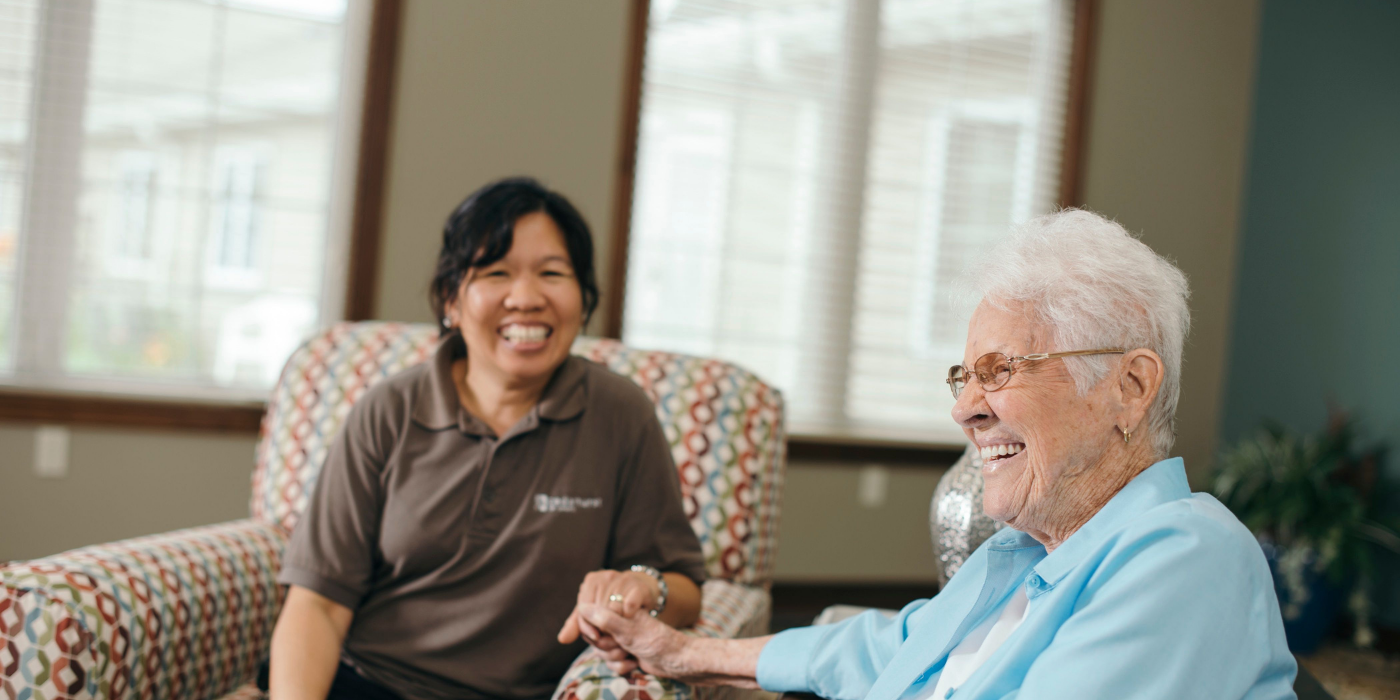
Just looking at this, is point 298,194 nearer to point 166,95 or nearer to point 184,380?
point 166,95

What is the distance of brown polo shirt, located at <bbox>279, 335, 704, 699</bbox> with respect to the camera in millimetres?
1398

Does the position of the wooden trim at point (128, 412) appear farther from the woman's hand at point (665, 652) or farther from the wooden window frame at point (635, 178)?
the woman's hand at point (665, 652)

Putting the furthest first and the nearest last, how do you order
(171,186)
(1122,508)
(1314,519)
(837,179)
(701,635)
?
(837,179)
(1314,519)
(171,186)
(701,635)
(1122,508)

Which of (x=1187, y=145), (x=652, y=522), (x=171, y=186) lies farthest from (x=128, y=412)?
(x=1187, y=145)

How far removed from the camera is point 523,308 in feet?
4.79

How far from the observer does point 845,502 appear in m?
3.52

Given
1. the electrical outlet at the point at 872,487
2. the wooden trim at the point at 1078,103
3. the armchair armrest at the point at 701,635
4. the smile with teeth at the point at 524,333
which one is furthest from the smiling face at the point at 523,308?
the wooden trim at the point at 1078,103

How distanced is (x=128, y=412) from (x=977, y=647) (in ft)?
8.15

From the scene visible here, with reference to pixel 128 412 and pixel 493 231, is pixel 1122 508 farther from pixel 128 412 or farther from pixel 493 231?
pixel 128 412

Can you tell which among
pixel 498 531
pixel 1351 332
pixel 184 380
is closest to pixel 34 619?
pixel 498 531

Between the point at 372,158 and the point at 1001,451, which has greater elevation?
the point at 372,158

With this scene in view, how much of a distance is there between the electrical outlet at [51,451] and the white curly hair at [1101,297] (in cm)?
262

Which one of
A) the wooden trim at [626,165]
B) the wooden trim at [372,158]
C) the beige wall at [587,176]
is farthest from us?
the wooden trim at [626,165]

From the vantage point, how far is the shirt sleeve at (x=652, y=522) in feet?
4.77
